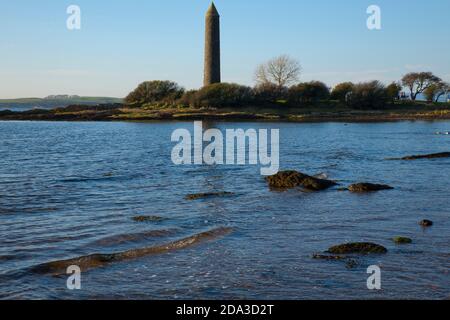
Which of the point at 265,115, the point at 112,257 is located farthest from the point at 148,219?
the point at 265,115

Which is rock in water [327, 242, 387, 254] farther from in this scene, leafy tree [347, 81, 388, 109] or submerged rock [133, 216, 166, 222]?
leafy tree [347, 81, 388, 109]

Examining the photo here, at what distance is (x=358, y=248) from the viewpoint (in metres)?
12.1

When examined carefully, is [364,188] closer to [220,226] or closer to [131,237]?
[220,226]

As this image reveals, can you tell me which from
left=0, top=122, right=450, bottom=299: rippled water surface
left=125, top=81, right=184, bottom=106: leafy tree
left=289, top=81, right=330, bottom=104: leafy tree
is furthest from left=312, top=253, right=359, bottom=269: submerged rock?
left=125, top=81, right=184, bottom=106: leafy tree

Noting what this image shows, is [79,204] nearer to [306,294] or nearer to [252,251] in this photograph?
[252,251]

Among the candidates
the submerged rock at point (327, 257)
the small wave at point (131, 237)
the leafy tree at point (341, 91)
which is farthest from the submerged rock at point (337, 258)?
the leafy tree at point (341, 91)

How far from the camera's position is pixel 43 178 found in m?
25.6

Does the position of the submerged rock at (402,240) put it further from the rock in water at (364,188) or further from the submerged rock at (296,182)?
the submerged rock at (296,182)

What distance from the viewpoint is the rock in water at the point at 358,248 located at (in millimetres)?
11945

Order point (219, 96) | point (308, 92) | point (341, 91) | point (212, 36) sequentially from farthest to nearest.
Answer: point (341, 91)
point (308, 92)
point (219, 96)
point (212, 36)

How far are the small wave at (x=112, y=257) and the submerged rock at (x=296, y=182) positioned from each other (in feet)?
26.9

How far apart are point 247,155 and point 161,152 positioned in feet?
23.0

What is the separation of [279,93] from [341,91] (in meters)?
Answer: 12.9
